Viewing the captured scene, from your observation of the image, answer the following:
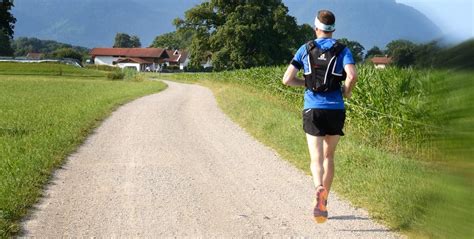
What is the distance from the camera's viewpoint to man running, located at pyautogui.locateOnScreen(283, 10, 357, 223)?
196 inches

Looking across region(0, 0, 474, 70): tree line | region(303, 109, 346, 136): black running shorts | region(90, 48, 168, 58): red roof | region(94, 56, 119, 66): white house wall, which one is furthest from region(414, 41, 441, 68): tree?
region(94, 56, 119, 66): white house wall

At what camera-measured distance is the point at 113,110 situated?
63.3ft

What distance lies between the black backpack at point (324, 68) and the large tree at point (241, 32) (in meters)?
58.2

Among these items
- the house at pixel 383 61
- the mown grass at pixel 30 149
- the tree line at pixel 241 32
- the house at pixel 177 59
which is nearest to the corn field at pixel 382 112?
the house at pixel 383 61

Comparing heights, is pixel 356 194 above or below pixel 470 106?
below

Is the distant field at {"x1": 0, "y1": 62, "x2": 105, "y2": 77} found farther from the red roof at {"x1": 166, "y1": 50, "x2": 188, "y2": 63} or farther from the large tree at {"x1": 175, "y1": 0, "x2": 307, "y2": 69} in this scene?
the red roof at {"x1": 166, "y1": 50, "x2": 188, "y2": 63}

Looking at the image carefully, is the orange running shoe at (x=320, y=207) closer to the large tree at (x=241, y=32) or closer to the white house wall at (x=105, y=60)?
the large tree at (x=241, y=32)

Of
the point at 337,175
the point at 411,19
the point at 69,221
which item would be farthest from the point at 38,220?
the point at 411,19

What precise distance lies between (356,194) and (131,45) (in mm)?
199527

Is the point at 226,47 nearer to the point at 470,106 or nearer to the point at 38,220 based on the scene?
the point at 38,220

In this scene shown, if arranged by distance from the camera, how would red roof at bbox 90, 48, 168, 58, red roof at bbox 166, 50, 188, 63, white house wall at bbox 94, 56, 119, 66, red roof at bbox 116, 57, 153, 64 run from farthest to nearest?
white house wall at bbox 94, 56, 119, 66, red roof at bbox 166, 50, 188, 63, red roof at bbox 90, 48, 168, 58, red roof at bbox 116, 57, 153, 64

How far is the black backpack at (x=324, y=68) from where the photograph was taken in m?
4.96

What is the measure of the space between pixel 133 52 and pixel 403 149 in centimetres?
13806

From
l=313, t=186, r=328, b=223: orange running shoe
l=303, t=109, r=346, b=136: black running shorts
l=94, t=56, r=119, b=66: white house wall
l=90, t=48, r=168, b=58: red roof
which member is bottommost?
l=94, t=56, r=119, b=66: white house wall
